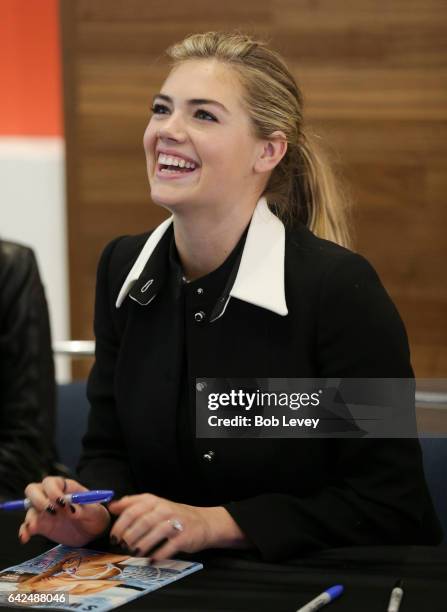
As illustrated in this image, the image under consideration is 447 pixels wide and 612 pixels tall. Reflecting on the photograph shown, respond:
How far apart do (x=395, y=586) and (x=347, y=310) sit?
547 millimetres

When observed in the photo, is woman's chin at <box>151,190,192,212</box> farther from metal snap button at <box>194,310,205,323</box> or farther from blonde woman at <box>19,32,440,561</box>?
metal snap button at <box>194,310,205,323</box>

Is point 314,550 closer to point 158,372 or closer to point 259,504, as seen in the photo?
point 259,504

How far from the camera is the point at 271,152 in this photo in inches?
77.9

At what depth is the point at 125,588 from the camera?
4.58 ft

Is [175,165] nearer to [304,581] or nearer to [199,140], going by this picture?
[199,140]

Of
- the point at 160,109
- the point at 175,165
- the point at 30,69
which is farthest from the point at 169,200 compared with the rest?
the point at 30,69

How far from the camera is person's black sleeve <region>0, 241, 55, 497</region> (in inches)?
94.8

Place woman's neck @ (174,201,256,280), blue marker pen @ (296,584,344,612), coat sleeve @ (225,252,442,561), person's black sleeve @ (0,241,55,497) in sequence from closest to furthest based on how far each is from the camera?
1. blue marker pen @ (296,584,344,612)
2. coat sleeve @ (225,252,442,561)
3. woman's neck @ (174,201,256,280)
4. person's black sleeve @ (0,241,55,497)


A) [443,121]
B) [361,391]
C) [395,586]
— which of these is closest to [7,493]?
[361,391]

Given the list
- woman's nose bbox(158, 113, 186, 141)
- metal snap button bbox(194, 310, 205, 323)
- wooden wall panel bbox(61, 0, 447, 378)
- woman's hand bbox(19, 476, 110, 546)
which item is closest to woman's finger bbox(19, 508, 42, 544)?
woman's hand bbox(19, 476, 110, 546)

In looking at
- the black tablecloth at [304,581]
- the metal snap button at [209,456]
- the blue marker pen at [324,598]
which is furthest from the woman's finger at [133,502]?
the blue marker pen at [324,598]

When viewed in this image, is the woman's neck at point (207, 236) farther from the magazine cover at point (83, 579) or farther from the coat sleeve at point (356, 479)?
the magazine cover at point (83, 579)

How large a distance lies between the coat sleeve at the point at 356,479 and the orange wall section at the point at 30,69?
277 centimetres

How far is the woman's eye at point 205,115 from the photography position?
1891 mm
